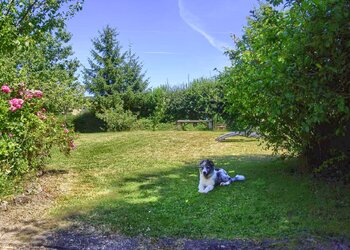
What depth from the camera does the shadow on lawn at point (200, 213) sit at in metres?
4.70

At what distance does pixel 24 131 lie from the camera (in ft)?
22.9

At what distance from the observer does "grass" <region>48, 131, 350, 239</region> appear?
16.1 ft

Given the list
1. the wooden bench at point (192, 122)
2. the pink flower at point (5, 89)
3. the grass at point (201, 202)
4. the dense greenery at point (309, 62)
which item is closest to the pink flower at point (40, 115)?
the pink flower at point (5, 89)

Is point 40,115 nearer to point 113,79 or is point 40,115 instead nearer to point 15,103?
point 15,103

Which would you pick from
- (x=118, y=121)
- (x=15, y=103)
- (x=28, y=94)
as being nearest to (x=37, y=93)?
(x=28, y=94)

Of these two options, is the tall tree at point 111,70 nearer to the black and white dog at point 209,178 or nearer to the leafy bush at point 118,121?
the leafy bush at point 118,121

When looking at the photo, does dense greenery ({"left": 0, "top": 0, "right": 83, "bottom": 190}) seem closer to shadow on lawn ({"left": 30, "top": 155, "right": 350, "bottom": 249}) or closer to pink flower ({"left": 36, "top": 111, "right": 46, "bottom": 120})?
pink flower ({"left": 36, "top": 111, "right": 46, "bottom": 120})

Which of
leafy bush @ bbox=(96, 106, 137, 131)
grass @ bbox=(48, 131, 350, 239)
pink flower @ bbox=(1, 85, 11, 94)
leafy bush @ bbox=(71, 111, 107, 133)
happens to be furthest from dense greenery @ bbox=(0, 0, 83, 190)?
leafy bush @ bbox=(71, 111, 107, 133)

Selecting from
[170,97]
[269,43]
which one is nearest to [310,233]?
[269,43]

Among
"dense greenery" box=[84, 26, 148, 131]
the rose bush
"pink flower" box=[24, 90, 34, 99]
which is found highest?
"dense greenery" box=[84, 26, 148, 131]

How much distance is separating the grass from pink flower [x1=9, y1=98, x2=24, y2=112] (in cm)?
200

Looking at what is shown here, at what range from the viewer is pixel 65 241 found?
4.70 metres

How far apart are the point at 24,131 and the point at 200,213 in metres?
3.91

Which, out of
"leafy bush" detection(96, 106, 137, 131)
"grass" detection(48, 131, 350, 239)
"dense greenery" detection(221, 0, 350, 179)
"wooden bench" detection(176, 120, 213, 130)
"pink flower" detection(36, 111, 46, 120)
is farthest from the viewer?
"leafy bush" detection(96, 106, 137, 131)
